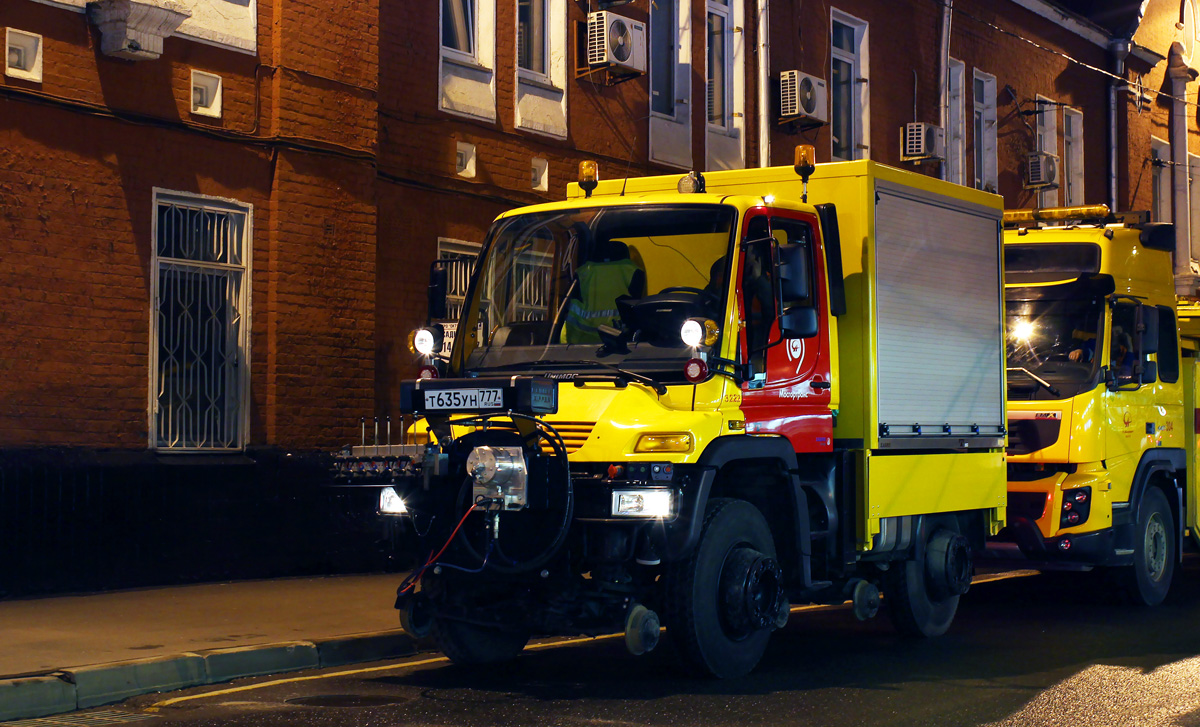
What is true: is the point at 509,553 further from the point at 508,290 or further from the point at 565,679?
the point at 508,290

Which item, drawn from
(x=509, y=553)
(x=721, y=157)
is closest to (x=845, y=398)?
(x=509, y=553)

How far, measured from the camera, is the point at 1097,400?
39.0ft

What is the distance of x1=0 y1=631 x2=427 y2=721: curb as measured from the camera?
759 cm

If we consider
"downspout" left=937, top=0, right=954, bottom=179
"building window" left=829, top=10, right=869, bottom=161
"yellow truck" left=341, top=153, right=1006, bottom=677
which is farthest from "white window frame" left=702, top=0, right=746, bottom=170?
"yellow truck" left=341, top=153, right=1006, bottom=677

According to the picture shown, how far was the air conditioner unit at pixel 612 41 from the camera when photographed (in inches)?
641

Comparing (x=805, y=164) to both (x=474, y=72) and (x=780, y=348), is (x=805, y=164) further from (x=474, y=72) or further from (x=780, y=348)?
(x=474, y=72)

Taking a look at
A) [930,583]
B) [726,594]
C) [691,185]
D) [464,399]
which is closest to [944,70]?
[930,583]

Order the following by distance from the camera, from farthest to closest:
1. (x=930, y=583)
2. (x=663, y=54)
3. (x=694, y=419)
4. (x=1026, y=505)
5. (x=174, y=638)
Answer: (x=663, y=54)
(x=1026, y=505)
(x=930, y=583)
(x=174, y=638)
(x=694, y=419)

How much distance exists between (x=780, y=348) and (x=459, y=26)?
7951 millimetres

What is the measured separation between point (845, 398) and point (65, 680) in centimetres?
480

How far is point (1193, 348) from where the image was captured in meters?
13.9

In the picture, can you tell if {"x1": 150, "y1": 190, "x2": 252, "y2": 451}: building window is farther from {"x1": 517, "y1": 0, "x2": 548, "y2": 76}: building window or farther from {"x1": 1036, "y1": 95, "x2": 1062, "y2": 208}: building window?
{"x1": 1036, "y1": 95, "x2": 1062, "y2": 208}: building window

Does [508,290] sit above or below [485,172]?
below

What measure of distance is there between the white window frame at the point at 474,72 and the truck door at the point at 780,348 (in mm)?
6878
